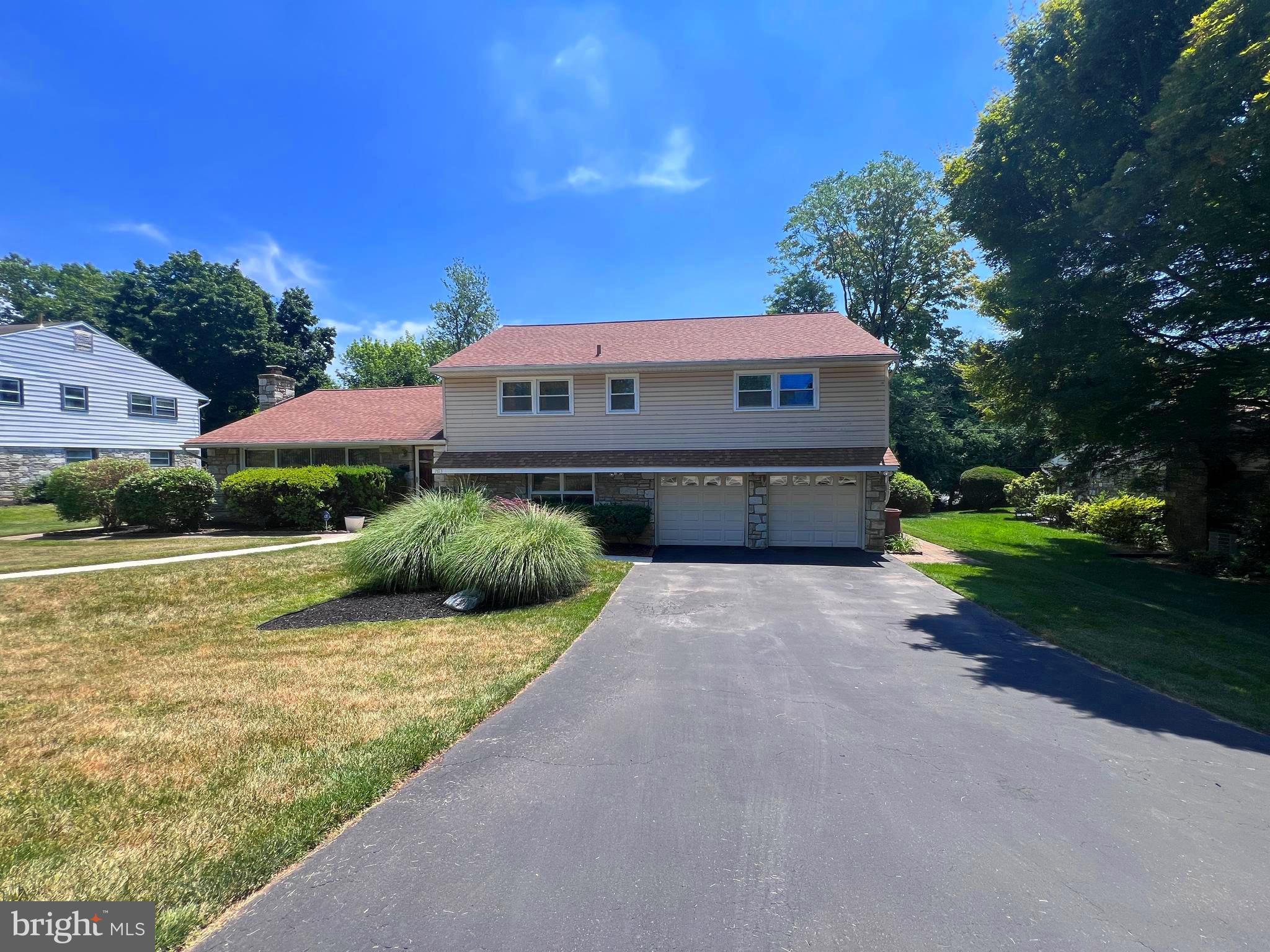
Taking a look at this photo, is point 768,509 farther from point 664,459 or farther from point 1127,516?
point 1127,516

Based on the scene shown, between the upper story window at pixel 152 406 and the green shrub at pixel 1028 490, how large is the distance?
39.5m

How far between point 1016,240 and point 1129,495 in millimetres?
11116

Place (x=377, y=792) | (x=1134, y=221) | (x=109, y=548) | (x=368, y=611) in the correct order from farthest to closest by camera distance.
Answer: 1. (x=109, y=548)
2. (x=1134, y=221)
3. (x=368, y=611)
4. (x=377, y=792)

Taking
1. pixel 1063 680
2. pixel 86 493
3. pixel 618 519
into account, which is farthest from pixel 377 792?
pixel 86 493

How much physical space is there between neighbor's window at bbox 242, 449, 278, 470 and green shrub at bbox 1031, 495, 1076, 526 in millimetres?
27749

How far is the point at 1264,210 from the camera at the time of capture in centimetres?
800

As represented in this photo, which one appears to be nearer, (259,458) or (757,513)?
(757,513)

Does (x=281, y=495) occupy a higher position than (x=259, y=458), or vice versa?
(x=259, y=458)

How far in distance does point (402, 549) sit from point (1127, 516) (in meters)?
19.8

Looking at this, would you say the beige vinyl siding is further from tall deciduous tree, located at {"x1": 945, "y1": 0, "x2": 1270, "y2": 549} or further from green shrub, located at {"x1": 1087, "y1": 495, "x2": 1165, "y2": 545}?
green shrub, located at {"x1": 1087, "y1": 495, "x2": 1165, "y2": 545}

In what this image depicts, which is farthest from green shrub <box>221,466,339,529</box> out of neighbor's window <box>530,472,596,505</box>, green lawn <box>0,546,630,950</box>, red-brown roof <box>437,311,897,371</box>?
green lawn <box>0,546,630,950</box>

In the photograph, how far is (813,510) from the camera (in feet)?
48.2

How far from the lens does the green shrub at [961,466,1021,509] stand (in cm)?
2484

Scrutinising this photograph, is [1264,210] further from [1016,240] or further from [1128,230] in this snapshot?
[1016,240]
